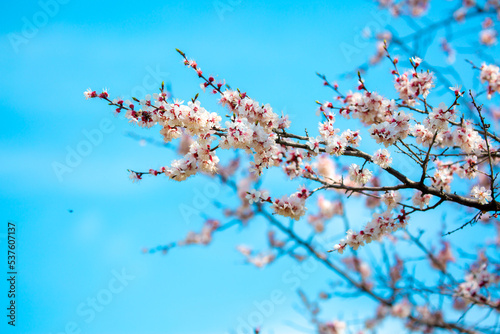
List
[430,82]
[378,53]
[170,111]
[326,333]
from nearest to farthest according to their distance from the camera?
[170,111], [430,82], [326,333], [378,53]

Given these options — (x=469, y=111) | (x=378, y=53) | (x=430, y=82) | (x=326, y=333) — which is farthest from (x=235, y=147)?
(x=378, y=53)

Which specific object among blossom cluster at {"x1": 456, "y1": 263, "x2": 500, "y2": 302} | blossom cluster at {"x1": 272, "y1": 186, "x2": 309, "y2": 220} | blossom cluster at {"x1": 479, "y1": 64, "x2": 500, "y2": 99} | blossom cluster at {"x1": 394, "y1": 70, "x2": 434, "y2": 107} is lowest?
blossom cluster at {"x1": 272, "y1": 186, "x2": 309, "y2": 220}

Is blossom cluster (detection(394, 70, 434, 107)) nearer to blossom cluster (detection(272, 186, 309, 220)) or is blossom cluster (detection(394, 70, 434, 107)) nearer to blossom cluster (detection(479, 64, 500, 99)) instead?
blossom cluster (detection(479, 64, 500, 99))

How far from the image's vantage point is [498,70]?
168 inches

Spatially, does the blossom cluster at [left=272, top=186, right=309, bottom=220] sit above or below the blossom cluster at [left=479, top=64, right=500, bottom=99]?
below

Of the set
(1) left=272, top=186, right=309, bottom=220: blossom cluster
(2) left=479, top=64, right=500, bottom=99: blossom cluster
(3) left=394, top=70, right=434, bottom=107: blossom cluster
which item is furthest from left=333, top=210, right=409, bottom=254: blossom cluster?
(2) left=479, top=64, right=500, bottom=99: blossom cluster

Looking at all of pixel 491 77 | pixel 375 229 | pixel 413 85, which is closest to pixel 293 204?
pixel 375 229

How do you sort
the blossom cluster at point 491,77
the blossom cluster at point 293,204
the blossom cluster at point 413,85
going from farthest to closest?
the blossom cluster at point 491,77, the blossom cluster at point 413,85, the blossom cluster at point 293,204

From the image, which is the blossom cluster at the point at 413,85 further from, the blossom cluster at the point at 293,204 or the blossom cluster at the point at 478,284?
the blossom cluster at the point at 478,284

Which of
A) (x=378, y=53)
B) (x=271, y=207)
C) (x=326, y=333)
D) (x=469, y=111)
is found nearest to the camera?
(x=271, y=207)

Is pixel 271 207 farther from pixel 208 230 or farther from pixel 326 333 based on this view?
pixel 208 230

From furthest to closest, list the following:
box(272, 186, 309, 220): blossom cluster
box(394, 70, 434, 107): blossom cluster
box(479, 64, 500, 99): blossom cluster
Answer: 1. box(479, 64, 500, 99): blossom cluster
2. box(394, 70, 434, 107): blossom cluster
3. box(272, 186, 309, 220): blossom cluster

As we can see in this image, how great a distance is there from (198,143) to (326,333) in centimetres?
607

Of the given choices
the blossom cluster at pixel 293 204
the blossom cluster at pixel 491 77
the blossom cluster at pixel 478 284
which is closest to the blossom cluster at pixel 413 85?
the blossom cluster at pixel 491 77
